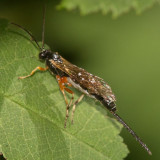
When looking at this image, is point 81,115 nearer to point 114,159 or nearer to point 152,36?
point 114,159

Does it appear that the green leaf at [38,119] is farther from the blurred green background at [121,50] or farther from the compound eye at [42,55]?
the blurred green background at [121,50]

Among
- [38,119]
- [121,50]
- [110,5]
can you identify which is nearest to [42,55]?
[38,119]

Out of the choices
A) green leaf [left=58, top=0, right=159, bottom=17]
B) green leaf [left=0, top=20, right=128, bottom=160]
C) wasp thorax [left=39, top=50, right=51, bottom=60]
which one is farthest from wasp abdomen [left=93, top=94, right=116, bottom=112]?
green leaf [left=58, top=0, right=159, bottom=17]

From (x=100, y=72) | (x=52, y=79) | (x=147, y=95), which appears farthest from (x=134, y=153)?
(x=52, y=79)

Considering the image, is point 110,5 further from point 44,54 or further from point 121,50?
point 121,50

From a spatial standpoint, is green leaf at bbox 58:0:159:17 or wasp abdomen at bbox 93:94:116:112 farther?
green leaf at bbox 58:0:159:17

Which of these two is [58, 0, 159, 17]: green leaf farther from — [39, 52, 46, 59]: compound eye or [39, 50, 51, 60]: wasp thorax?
[39, 52, 46, 59]: compound eye
